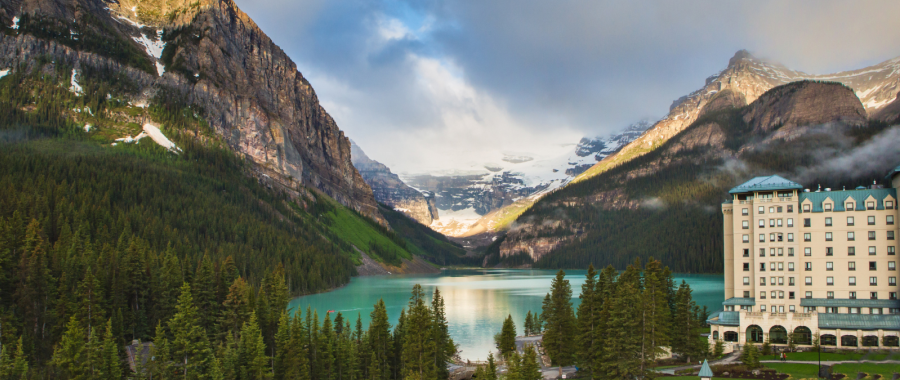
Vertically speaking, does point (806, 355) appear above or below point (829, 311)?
below

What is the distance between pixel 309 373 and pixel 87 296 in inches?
1183

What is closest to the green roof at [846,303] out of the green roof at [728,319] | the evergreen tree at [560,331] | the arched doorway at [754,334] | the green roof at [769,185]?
the arched doorway at [754,334]

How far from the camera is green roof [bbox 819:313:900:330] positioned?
6378 centimetres

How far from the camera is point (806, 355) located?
2432 inches

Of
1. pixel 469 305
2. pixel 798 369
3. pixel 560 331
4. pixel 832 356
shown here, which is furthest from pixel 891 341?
pixel 469 305

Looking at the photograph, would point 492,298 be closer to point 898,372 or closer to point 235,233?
point 235,233

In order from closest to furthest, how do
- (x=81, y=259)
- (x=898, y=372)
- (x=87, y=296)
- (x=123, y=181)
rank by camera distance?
(x=898, y=372), (x=87, y=296), (x=81, y=259), (x=123, y=181)

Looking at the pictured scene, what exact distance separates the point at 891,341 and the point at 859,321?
367cm

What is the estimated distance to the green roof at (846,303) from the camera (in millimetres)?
66938

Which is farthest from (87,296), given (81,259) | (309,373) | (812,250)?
(812,250)

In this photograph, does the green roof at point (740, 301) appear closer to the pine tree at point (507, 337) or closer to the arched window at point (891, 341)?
the arched window at point (891, 341)

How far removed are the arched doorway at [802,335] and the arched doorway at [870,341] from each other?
5357 millimetres

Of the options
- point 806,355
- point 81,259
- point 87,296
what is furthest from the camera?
point 81,259

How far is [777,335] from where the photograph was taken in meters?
69.2
